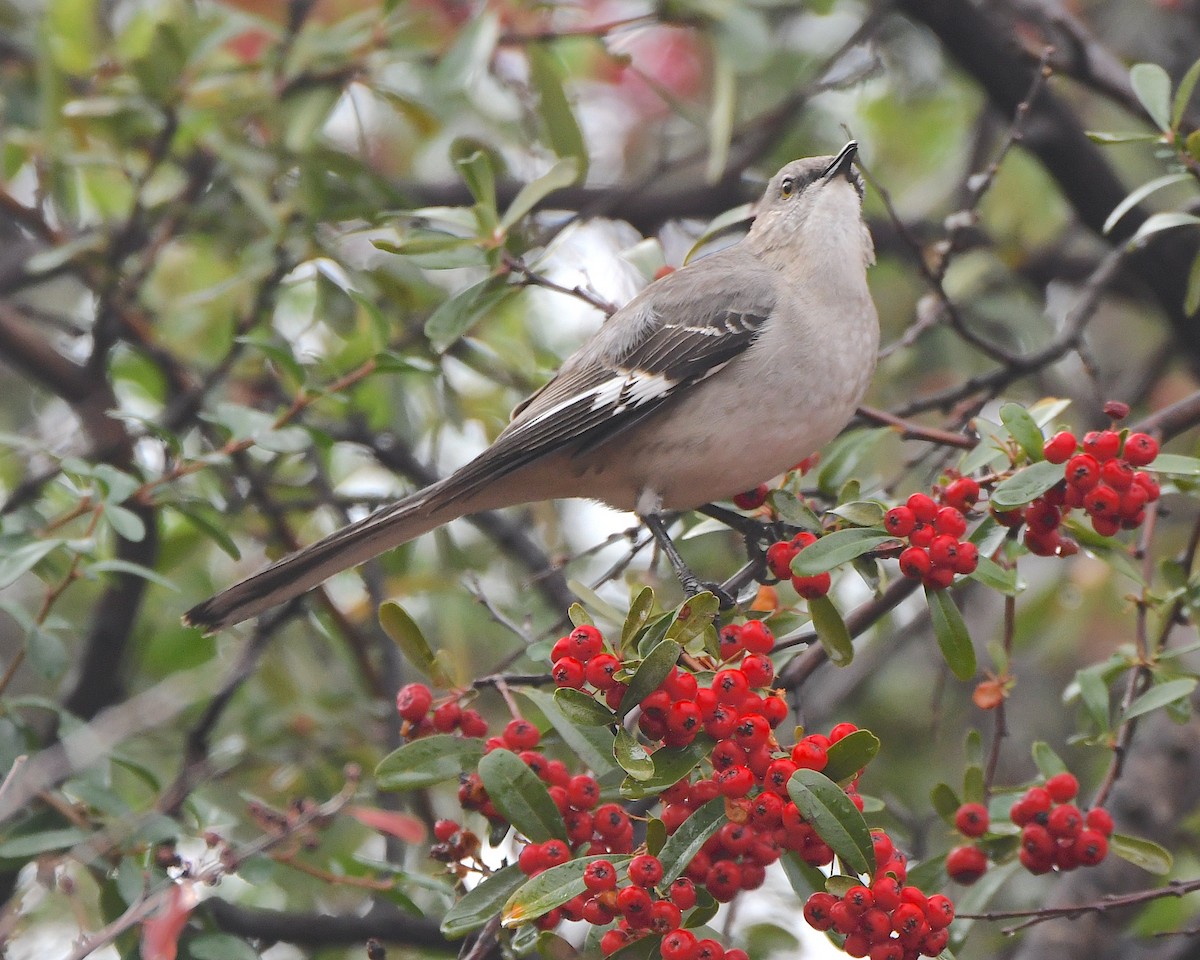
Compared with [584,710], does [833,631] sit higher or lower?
lower

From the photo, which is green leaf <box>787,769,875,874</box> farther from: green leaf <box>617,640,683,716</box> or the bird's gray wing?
the bird's gray wing

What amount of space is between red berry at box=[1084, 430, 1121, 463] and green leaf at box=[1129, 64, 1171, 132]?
76 centimetres

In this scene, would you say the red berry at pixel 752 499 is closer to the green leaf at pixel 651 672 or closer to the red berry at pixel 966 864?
the red berry at pixel 966 864

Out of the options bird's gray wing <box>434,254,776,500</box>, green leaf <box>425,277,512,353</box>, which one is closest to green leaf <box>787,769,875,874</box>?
bird's gray wing <box>434,254,776,500</box>

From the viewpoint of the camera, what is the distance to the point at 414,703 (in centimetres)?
223

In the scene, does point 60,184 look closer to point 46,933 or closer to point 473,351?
point 473,351

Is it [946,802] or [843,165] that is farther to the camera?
[843,165]

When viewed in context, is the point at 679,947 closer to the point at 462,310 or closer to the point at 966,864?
the point at 966,864

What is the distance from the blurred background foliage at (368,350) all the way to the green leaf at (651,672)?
46cm

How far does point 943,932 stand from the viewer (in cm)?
183

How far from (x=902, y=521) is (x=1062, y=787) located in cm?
62

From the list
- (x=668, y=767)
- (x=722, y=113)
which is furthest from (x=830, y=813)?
(x=722, y=113)

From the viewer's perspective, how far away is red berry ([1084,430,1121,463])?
2.10 metres

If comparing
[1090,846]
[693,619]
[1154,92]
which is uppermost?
[1154,92]
